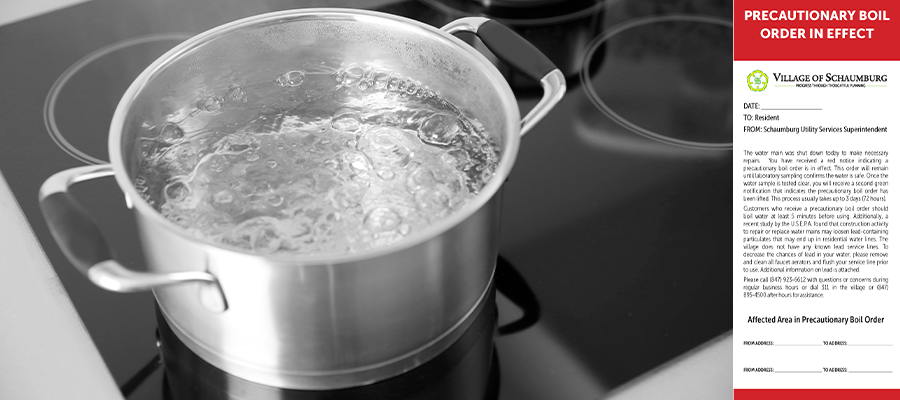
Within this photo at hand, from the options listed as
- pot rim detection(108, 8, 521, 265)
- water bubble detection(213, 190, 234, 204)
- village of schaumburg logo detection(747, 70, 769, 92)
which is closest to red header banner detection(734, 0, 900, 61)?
village of schaumburg logo detection(747, 70, 769, 92)

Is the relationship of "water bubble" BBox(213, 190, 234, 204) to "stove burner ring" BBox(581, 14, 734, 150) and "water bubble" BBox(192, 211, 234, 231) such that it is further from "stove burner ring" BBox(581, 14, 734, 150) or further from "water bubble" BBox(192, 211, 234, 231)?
"stove burner ring" BBox(581, 14, 734, 150)

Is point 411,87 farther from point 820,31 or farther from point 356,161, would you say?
point 820,31

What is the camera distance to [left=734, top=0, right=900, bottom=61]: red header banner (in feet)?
2.59

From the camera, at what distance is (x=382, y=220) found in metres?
0.65

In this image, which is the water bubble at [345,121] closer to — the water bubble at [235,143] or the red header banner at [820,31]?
the water bubble at [235,143]

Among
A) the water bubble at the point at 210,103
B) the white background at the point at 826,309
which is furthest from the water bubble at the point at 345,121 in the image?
the white background at the point at 826,309

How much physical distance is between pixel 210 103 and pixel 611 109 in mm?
424

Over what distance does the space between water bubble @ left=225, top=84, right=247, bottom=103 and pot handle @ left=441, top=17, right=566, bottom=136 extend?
199 millimetres

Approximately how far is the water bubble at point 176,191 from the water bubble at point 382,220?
16 centimetres

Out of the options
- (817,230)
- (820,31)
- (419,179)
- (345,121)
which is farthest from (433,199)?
(820,31)

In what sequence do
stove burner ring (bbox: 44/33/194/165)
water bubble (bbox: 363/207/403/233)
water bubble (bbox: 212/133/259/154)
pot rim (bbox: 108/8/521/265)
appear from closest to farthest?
pot rim (bbox: 108/8/521/265)
water bubble (bbox: 363/207/403/233)
water bubble (bbox: 212/133/259/154)
stove burner ring (bbox: 44/33/194/165)

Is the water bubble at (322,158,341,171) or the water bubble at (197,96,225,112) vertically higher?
the water bubble at (197,96,225,112)

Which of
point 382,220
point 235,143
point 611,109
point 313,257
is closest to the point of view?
point 313,257

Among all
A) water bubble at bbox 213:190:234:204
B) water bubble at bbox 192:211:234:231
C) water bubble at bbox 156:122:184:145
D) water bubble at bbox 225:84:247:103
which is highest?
water bubble at bbox 225:84:247:103
